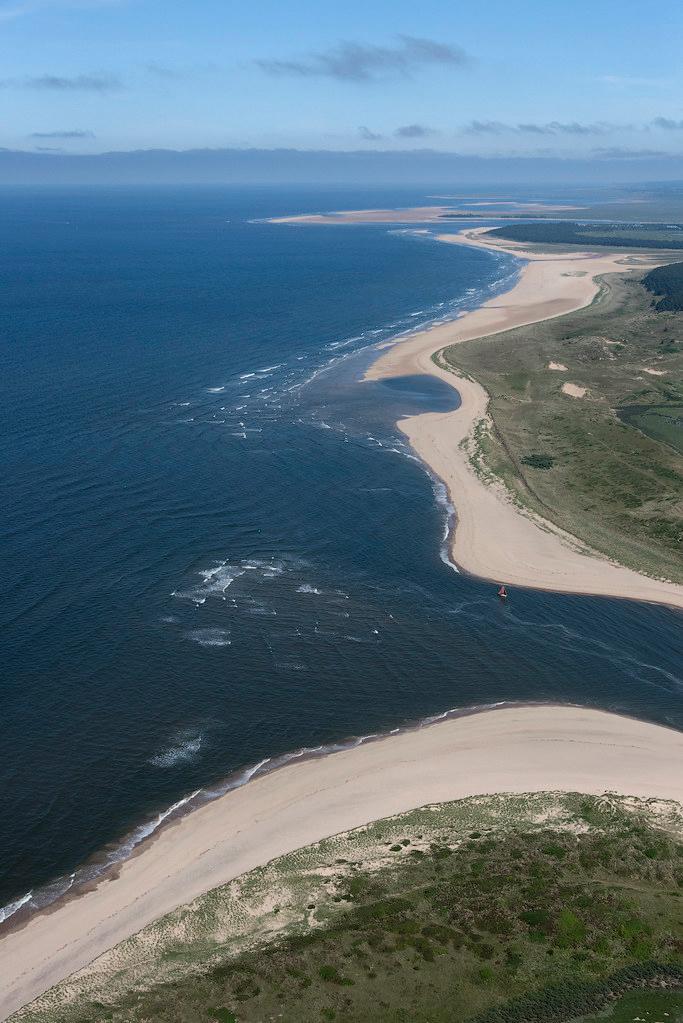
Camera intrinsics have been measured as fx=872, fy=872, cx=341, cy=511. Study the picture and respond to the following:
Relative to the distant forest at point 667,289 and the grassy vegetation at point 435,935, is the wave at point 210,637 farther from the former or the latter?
the distant forest at point 667,289

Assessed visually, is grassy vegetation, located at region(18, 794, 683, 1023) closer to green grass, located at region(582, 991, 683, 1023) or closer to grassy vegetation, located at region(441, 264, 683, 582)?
green grass, located at region(582, 991, 683, 1023)

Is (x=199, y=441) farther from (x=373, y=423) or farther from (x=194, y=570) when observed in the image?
(x=194, y=570)

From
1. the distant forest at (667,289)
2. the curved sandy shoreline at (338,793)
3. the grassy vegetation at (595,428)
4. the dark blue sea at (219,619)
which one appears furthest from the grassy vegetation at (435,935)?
the distant forest at (667,289)

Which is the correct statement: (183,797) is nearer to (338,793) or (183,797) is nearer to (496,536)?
(338,793)

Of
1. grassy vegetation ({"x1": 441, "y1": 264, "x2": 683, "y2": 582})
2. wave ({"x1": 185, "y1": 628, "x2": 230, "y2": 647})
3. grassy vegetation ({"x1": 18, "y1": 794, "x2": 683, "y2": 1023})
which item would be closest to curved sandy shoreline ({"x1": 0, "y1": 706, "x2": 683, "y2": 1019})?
grassy vegetation ({"x1": 18, "y1": 794, "x2": 683, "y2": 1023})

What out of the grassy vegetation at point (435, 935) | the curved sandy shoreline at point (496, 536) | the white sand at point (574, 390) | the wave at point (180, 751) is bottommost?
the grassy vegetation at point (435, 935)

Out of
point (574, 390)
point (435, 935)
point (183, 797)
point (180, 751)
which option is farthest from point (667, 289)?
point (435, 935)
